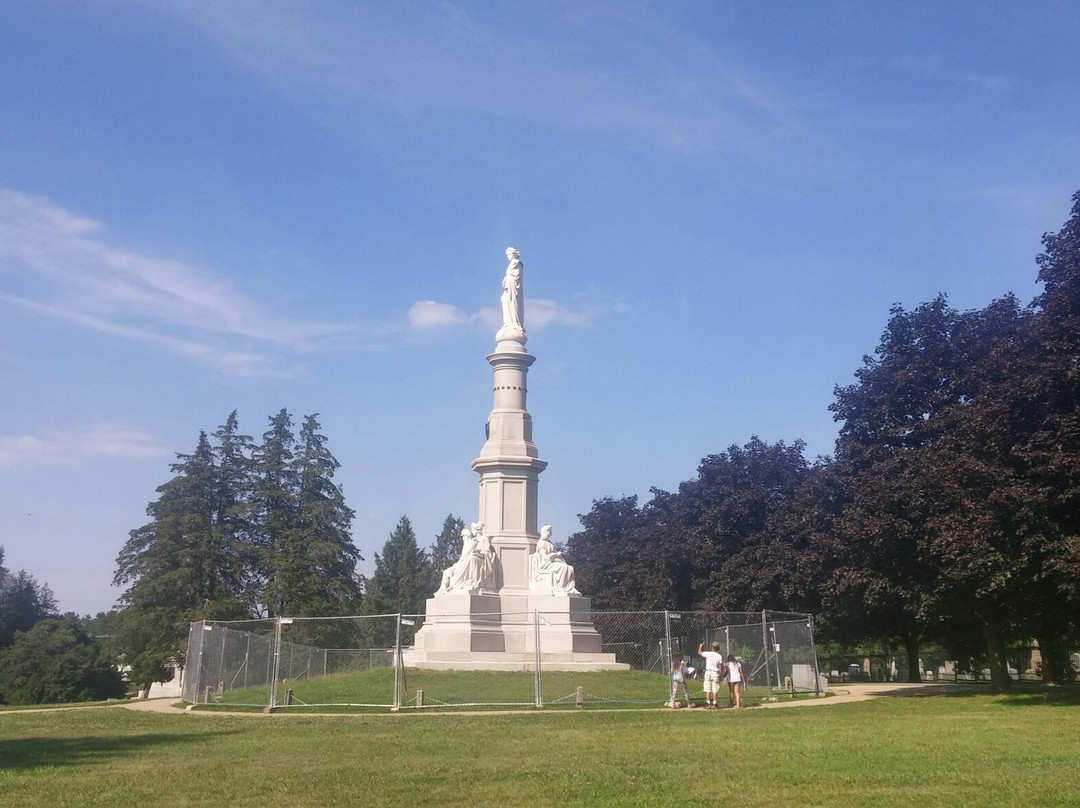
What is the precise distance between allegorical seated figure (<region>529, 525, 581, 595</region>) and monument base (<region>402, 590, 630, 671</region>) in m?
0.36

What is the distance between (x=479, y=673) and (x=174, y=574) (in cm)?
2338

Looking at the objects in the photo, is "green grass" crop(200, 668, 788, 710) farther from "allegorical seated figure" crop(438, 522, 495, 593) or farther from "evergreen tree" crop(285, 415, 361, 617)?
"evergreen tree" crop(285, 415, 361, 617)

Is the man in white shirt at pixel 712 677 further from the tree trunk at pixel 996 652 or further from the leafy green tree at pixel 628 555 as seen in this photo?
the leafy green tree at pixel 628 555

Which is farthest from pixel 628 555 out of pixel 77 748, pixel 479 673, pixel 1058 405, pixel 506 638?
pixel 77 748

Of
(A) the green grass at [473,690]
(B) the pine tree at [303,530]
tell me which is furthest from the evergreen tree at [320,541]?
(A) the green grass at [473,690]

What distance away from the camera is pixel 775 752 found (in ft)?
44.8

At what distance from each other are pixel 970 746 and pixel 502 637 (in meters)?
21.0

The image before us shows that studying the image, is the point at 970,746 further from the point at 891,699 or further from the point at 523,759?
the point at 891,699

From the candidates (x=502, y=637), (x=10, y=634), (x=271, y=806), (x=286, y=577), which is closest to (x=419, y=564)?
(x=10, y=634)

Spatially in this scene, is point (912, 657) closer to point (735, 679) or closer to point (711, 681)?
point (735, 679)

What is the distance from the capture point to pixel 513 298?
4059cm

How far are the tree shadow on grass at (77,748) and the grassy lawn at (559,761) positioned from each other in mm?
45

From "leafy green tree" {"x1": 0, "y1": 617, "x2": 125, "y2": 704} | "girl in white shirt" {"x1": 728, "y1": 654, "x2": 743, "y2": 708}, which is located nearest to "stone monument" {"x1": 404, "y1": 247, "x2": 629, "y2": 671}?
"girl in white shirt" {"x1": 728, "y1": 654, "x2": 743, "y2": 708}

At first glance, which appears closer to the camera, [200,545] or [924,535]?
[924,535]
